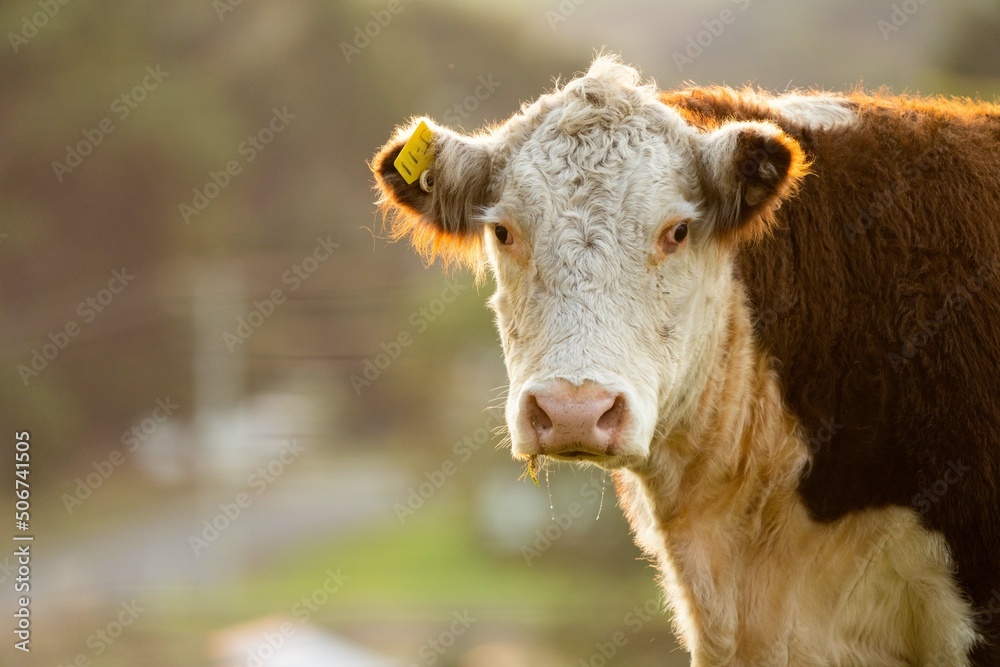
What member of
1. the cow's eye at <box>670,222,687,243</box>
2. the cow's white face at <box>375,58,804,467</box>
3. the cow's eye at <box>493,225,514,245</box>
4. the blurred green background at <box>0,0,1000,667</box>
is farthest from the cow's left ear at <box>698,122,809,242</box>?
the blurred green background at <box>0,0,1000,667</box>

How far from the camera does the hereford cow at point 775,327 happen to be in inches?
137

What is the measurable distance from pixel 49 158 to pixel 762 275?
2127cm

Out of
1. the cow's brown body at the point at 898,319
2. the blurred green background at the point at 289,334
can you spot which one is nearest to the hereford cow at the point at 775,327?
the cow's brown body at the point at 898,319

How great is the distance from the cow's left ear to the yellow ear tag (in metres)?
1.06

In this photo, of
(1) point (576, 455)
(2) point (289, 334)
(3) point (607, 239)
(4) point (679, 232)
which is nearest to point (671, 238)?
(4) point (679, 232)

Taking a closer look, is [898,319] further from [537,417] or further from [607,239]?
[537,417]

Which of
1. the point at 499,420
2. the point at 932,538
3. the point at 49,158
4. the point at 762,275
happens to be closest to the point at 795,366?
the point at 762,275

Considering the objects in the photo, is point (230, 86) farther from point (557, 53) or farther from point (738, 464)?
point (738, 464)

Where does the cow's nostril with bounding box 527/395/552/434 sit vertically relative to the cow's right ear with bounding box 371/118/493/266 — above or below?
below

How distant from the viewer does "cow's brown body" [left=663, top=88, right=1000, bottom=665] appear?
350 cm

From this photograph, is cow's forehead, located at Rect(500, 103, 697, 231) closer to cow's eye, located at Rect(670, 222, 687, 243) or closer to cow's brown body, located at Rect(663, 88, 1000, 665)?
cow's eye, located at Rect(670, 222, 687, 243)

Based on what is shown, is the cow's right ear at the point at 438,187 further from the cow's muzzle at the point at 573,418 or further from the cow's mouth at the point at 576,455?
the cow's mouth at the point at 576,455

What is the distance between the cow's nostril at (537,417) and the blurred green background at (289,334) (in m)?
8.70

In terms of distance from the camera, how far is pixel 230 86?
23.5m
